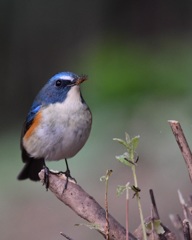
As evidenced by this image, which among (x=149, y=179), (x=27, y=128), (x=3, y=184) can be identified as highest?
(x=27, y=128)

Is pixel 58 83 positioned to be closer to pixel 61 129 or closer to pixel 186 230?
pixel 61 129

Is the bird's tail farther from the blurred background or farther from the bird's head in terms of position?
the blurred background

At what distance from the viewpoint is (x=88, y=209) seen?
7.27ft

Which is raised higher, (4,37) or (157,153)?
(4,37)

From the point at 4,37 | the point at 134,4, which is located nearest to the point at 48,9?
the point at 4,37

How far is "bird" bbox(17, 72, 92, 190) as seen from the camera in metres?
3.73

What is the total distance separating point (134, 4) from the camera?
10.1 m

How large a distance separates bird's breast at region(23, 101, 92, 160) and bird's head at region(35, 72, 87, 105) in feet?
0.19

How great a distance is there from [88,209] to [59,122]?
155 cm

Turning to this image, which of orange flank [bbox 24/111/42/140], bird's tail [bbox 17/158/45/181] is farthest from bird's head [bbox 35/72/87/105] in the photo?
bird's tail [bbox 17/158/45/181]

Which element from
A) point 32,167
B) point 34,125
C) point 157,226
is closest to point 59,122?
point 34,125

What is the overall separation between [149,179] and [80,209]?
400cm

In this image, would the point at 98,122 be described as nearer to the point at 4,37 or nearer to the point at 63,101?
the point at 63,101

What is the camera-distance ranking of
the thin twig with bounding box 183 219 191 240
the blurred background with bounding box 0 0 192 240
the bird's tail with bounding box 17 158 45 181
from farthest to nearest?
the blurred background with bounding box 0 0 192 240 < the bird's tail with bounding box 17 158 45 181 < the thin twig with bounding box 183 219 191 240
